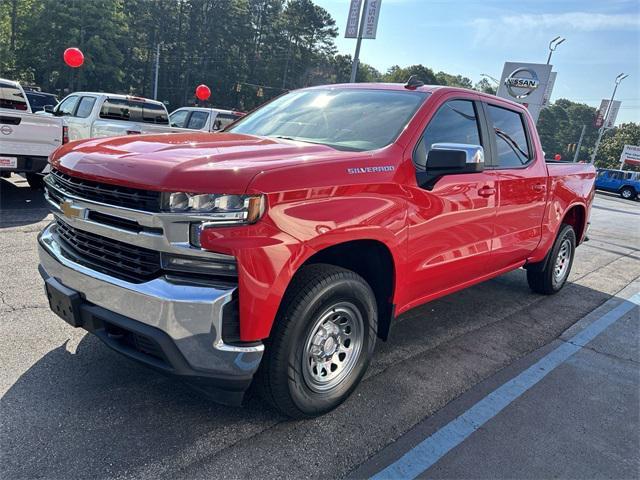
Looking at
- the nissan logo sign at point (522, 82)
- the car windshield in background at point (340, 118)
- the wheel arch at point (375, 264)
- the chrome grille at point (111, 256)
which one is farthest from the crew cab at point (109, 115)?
the nissan logo sign at point (522, 82)

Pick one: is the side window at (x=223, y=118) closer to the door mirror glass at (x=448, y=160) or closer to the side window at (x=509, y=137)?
the side window at (x=509, y=137)

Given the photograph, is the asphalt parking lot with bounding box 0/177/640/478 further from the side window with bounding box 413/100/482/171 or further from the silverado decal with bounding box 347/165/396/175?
the side window with bounding box 413/100/482/171

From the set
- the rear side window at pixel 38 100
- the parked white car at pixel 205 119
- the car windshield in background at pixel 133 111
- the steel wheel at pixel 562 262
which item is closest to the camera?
the steel wheel at pixel 562 262

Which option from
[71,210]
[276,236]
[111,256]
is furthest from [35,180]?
[276,236]

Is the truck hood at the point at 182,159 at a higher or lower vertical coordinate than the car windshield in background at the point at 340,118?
lower

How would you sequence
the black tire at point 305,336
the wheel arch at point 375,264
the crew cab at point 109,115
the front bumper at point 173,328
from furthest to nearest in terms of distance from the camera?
1. the crew cab at point 109,115
2. the wheel arch at point 375,264
3. the black tire at point 305,336
4. the front bumper at point 173,328

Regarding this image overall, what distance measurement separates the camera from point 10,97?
8.28 m

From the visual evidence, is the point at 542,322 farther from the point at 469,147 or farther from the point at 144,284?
the point at 144,284

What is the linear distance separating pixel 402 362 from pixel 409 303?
542 millimetres

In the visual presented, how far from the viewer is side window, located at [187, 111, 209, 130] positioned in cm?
1381

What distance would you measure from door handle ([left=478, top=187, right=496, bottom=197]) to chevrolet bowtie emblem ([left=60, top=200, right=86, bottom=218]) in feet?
8.88

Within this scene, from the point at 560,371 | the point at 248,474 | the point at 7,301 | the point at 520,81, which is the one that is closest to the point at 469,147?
the point at 560,371

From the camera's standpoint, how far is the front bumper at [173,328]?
2168 millimetres

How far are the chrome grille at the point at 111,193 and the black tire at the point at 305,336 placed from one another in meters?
0.80
